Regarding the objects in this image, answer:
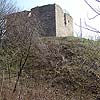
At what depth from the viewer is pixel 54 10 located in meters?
19.5

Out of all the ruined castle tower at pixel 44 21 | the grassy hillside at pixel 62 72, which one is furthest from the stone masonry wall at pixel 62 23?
the grassy hillside at pixel 62 72

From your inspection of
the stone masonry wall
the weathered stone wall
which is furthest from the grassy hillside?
the stone masonry wall

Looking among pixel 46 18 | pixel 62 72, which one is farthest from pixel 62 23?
pixel 62 72

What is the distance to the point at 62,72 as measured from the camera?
576 inches

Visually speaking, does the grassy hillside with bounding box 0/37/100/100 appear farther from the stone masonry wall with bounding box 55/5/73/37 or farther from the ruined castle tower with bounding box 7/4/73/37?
the stone masonry wall with bounding box 55/5/73/37

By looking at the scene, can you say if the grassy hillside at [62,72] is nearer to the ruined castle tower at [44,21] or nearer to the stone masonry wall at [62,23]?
the ruined castle tower at [44,21]

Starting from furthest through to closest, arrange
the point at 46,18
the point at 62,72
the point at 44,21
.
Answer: the point at 46,18, the point at 44,21, the point at 62,72

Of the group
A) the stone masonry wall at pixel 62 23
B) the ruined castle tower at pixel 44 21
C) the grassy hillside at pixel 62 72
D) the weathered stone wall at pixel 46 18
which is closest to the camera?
the grassy hillside at pixel 62 72

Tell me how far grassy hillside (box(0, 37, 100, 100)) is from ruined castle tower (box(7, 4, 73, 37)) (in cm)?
93

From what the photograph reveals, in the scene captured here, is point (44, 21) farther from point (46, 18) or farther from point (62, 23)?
point (62, 23)

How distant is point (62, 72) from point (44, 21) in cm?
540

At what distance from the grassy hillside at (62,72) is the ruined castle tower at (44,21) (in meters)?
0.93

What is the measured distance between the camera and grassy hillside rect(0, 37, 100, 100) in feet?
39.8

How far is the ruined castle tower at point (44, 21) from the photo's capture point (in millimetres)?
16734
